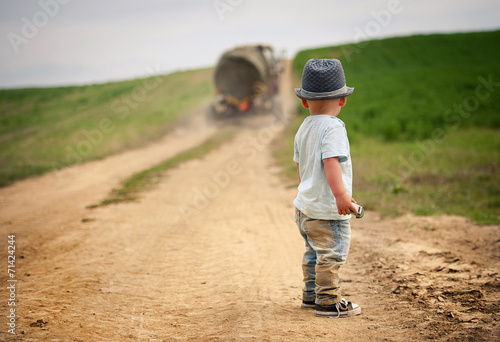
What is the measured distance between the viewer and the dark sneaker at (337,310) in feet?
10.3

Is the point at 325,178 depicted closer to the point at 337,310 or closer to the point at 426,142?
the point at 337,310

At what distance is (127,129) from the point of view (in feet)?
60.2

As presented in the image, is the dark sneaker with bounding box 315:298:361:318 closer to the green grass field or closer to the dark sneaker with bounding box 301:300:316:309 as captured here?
the dark sneaker with bounding box 301:300:316:309

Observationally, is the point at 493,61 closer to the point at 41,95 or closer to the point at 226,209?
the point at 226,209

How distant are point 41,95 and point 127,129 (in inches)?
856

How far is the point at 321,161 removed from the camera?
3.00 metres

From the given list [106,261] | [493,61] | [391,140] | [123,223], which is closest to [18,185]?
[123,223]

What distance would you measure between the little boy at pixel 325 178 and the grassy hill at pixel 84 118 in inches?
359

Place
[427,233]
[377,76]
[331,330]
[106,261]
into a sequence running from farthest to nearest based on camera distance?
[377,76], [427,233], [106,261], [331,330]

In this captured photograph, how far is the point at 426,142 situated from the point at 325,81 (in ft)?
37.2

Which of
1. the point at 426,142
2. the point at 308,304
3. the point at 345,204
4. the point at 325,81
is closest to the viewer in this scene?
the point at 345,204

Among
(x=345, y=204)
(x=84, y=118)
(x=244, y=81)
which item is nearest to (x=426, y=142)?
(x=244, y=81)

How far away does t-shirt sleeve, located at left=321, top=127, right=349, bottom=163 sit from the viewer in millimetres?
2863

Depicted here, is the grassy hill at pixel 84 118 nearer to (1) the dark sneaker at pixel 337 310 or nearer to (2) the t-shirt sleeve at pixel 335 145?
(1) the dark sneaker at pixel 337 310
